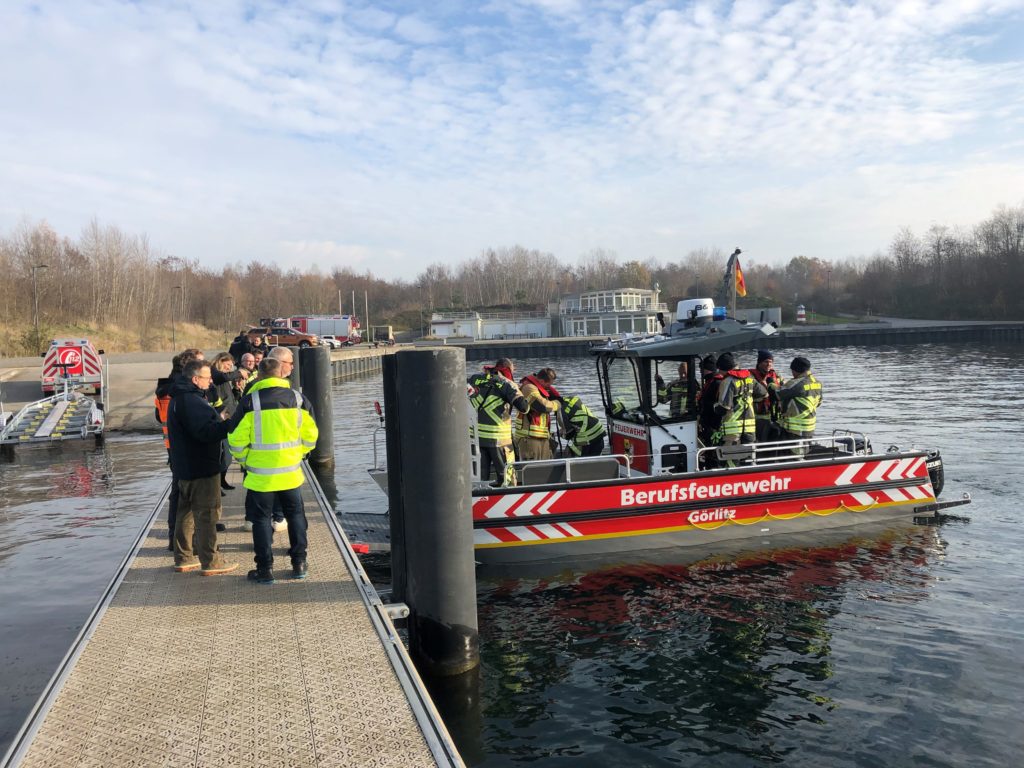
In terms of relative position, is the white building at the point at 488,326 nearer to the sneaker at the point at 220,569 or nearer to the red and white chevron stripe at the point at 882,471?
the red and white chevron stripe at the point at 882,471

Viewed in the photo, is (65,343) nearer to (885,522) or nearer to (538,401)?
(538,401)

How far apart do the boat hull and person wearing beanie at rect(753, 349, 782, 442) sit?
96 cm

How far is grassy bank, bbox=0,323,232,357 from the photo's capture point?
52.8m

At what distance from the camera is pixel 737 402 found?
358 inches

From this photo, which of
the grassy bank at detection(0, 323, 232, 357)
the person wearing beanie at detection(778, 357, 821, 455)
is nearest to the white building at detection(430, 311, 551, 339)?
the grassy bank at detection(0, 323, 232, 357)

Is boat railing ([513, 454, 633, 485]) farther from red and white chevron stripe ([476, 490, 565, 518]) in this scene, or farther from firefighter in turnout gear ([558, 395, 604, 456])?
firefighter in turnout gear ([558, 395, 604, 456])

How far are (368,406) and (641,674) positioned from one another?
2341 centimetres

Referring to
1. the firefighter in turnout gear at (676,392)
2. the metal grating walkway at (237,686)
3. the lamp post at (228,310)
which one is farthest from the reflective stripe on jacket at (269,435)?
the lamp post at (228,310)

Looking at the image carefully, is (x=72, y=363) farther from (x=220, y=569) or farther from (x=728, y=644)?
(x=728, y=644)

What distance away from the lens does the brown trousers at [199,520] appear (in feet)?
19.9

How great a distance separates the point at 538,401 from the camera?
888 cm

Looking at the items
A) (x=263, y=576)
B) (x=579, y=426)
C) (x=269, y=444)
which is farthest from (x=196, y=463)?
(x=579, y=426)

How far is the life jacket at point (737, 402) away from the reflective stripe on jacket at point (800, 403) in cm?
73

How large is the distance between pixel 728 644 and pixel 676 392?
3642mm
